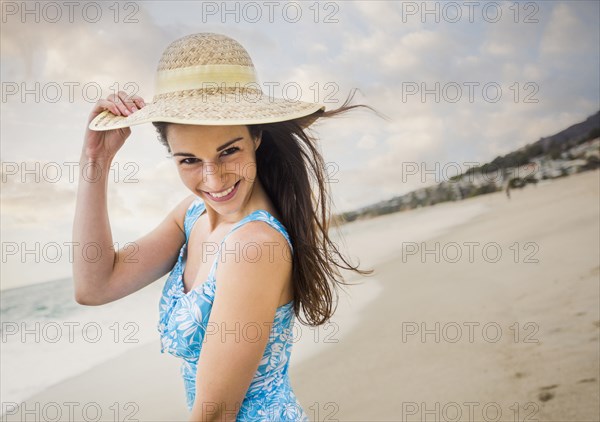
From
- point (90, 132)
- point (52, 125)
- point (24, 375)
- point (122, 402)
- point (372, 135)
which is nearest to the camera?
point (90, 132)

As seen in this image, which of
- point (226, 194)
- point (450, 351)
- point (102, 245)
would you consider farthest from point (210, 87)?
point (450, 351)

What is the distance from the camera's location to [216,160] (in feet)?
4.88

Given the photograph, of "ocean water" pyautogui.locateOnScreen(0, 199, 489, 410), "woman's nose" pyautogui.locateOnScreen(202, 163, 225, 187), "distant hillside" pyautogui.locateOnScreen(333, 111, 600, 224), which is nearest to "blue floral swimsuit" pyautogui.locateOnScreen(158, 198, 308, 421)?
"woman's nose" pyautogui.locateOnScreen(202, 163, 225, 187)

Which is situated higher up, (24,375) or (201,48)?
(201,48)

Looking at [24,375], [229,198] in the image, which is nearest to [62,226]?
[24,375]

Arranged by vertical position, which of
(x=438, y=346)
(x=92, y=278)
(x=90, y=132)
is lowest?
(x=438, y=346)

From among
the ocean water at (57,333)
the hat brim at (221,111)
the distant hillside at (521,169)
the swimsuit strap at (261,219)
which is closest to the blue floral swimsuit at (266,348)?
the swimsuit strap at (261,219)

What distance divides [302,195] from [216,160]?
299 millimetres

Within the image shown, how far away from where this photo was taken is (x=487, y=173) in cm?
983

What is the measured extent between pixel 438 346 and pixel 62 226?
Answer: 5.23 meters

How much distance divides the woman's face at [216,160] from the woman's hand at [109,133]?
239 mm

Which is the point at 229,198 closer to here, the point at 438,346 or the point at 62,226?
the point at 438,346

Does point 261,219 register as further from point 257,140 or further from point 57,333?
point 57,333

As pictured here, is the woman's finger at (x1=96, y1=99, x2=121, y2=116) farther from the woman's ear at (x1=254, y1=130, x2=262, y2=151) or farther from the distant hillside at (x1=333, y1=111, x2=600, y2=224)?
the distant hillside at (x1=333, y1=111, x2=600, y2=224)
